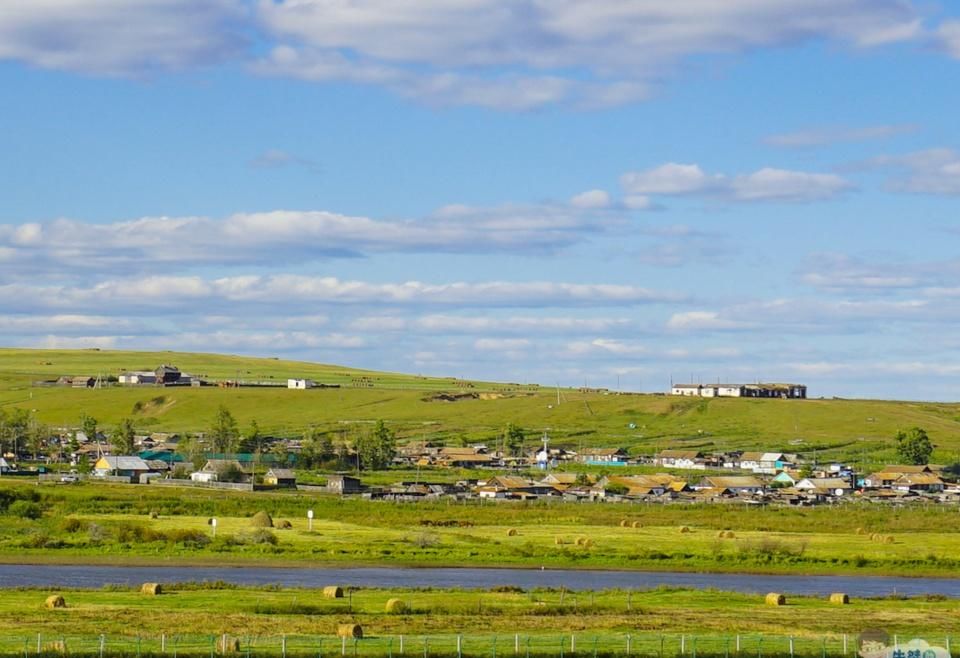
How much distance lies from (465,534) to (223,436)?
323 ft

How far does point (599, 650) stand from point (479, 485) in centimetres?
10348

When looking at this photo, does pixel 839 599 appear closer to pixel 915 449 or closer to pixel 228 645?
pixel 228 645

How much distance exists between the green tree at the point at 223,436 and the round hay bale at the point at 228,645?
140398 mm

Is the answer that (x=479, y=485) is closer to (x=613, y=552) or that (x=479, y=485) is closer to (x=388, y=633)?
(x=613, y=552)

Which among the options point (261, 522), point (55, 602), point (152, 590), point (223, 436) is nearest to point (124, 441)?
point (223, 436)

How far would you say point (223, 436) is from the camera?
186375 mm

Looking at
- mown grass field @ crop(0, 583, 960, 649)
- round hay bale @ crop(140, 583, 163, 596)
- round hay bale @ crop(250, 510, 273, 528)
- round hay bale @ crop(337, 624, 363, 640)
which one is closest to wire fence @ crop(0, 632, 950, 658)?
round hay bale @ crop(337, 624, 363, 640)

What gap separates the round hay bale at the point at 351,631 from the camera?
149 ft

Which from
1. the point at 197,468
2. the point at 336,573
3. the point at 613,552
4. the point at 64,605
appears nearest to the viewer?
the point at 64,605

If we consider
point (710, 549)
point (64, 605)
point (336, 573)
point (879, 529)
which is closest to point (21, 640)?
point (64, 605)

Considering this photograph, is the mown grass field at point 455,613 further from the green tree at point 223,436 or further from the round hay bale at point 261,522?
the green tree at point 223,436

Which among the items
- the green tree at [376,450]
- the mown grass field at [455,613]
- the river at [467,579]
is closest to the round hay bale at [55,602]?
the mown grass field at [455,613]

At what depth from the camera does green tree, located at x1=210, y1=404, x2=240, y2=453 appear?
601ft

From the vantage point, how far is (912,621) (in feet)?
175
